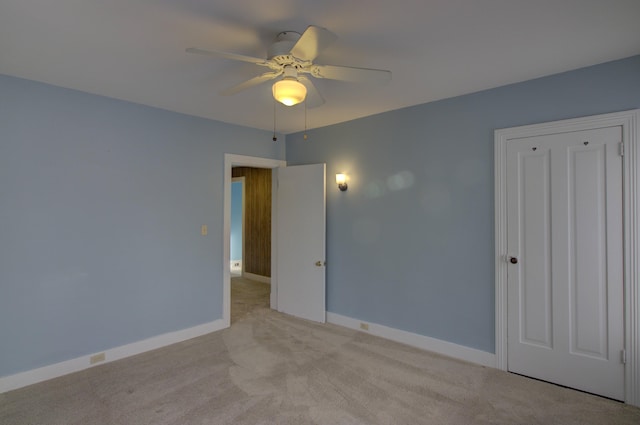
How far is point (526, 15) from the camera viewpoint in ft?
6.03

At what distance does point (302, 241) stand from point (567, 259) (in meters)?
2.82

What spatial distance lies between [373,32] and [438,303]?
2536 millimetres

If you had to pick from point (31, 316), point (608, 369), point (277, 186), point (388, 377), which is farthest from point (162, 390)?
point (608, 369)

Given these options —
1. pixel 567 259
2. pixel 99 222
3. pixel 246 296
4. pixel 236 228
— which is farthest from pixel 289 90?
pixel 236 228

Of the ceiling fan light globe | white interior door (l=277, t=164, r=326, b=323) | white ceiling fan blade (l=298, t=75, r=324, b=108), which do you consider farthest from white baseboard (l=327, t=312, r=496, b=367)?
the ceiling fan light globe

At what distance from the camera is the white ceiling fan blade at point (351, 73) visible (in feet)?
6.25

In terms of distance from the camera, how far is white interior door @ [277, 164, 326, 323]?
164 inches

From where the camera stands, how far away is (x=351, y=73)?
196 cm

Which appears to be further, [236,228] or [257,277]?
[236,228]

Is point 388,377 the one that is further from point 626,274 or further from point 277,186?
point 277,186

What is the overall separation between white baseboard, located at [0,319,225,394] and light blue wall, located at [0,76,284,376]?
5cm

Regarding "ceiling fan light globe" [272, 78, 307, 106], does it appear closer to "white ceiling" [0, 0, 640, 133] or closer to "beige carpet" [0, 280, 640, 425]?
"white ceiling" [0, 0, 640, 133]

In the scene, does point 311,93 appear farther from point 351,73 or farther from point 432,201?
point 432,201

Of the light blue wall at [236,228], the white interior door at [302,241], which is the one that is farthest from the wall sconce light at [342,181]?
the light blue wall at [236,228]
